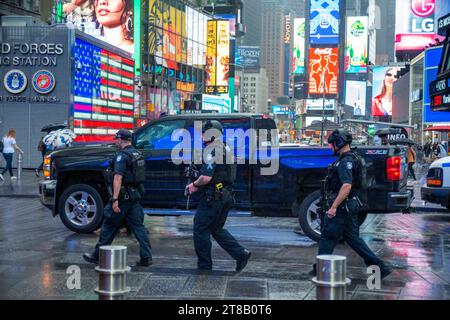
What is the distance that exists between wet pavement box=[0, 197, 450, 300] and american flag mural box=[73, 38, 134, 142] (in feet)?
53.8

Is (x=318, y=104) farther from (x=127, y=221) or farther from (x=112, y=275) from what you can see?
(x=112, y=275)

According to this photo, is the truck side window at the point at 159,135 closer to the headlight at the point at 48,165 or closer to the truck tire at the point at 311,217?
the headlight at the point at 48,165

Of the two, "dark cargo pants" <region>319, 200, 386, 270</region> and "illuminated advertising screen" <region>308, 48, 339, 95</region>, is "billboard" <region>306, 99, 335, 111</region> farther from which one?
"dark cargo pants" <region>319, 200, 386, 270</region>

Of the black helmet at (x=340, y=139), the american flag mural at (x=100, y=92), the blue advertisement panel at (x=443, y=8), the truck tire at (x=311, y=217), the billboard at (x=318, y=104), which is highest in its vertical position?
the billboard at (x=318, y=104)

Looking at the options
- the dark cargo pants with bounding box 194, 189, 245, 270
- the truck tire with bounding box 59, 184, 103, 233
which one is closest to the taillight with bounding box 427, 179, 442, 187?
the truck tire with bounding box 59, 184, 103, 233

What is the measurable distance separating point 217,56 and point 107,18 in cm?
2291

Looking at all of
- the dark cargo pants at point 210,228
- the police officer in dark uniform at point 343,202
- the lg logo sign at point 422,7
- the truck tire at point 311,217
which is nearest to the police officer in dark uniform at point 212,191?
the dark cargo pants at point 210,228

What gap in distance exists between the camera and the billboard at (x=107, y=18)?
5400 cm

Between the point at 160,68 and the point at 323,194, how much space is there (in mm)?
52969

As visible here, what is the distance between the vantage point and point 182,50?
64.6 m

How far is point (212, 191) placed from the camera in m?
7.52

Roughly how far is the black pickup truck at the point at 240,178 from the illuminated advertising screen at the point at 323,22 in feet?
449
